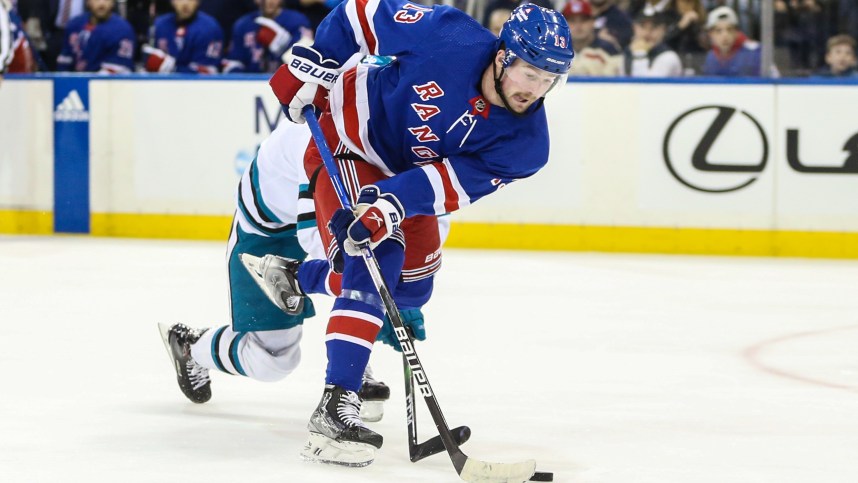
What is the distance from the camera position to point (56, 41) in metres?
7.97

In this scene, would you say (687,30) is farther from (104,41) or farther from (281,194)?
(281,194)

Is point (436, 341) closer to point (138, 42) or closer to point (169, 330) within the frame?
point (169, 330)

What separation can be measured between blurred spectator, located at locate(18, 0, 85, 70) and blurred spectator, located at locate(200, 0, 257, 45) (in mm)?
861

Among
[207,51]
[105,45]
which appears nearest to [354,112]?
[207,51]

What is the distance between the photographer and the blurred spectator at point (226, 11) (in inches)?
297

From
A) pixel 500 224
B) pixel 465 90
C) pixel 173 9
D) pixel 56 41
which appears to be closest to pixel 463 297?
pixel 500 224

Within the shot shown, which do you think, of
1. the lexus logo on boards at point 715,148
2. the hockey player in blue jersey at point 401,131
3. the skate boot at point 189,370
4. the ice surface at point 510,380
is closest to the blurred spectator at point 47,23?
the ice surface at point 510,380

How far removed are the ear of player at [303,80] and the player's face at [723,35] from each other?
3.96 metres

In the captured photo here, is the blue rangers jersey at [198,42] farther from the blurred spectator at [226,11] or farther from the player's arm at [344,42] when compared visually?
the player's arm at [344,42]

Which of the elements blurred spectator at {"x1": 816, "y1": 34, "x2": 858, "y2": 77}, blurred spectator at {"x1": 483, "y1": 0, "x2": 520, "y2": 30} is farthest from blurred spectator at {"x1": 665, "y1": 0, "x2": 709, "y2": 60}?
blurred spectator at {"x1": 483, "y1": 0, "x2": 520, "y2": 30}

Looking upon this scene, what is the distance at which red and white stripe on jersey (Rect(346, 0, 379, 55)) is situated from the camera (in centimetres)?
315

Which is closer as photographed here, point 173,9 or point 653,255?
point 653,255

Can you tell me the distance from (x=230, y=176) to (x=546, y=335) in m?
3.12

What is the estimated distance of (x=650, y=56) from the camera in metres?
6.93
